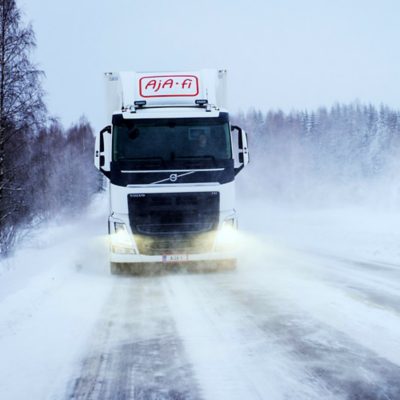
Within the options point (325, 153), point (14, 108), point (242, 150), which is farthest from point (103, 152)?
point (325, 153)

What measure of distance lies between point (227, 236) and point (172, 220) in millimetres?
1061

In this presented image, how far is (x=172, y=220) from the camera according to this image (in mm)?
8703

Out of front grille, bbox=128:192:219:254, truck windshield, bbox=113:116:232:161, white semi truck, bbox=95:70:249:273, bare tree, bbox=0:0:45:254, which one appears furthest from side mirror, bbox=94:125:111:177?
bare tree, bbox=0:0:45:254

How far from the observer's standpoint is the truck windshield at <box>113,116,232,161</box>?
29.1ft

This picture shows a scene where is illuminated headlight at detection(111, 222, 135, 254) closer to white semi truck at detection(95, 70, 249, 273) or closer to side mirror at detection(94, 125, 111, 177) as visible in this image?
white semi truck at detection(95, 70, 249, 273)

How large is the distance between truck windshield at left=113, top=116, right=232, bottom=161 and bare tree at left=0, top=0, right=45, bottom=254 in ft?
24.5

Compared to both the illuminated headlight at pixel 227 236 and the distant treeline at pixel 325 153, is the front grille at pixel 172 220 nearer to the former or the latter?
the illuminated headlight at pixel 227 236

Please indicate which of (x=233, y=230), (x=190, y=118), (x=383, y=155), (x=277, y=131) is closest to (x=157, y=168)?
(x=190, y=118)

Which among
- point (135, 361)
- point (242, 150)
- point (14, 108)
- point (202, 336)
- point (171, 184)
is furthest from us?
point (14, 108)

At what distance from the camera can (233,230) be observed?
8.96 meters

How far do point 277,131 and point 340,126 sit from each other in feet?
33.2

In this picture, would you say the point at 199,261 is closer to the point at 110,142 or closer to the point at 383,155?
the point at 110,142

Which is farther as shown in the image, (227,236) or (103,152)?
(103,152)

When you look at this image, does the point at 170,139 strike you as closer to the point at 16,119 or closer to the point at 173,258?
the point at 173,258
